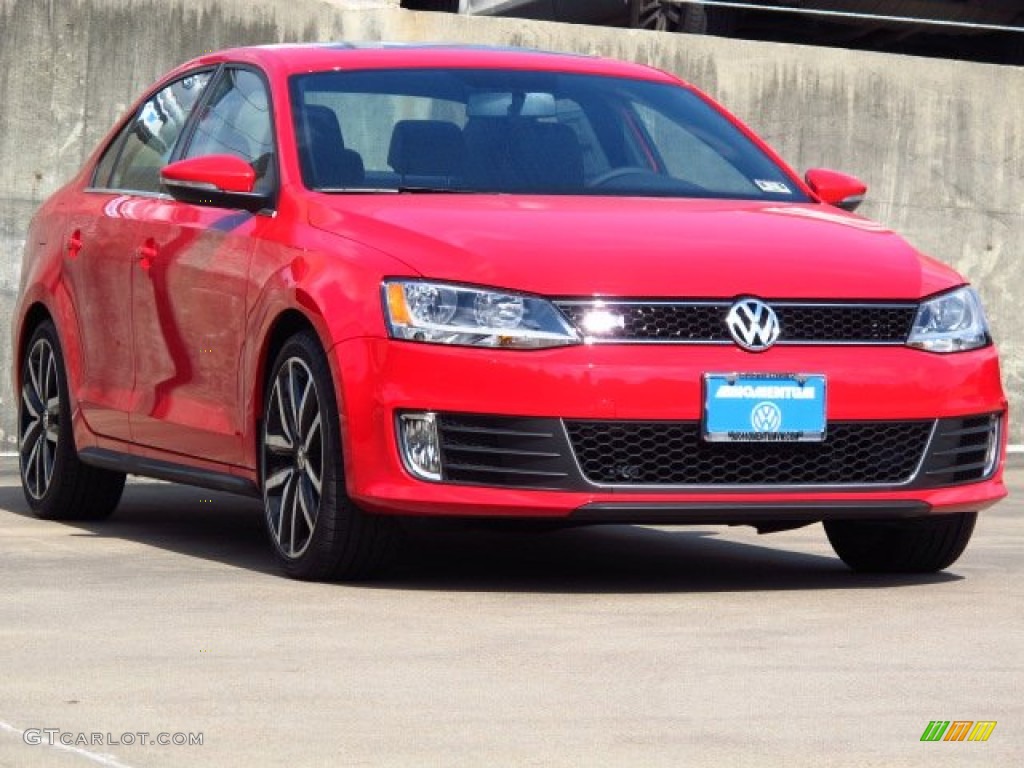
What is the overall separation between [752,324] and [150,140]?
116 inches

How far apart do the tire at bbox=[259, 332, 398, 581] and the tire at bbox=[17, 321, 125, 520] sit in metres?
1.89

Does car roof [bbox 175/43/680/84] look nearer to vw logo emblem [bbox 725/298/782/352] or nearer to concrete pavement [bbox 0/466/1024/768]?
concrete pavement [bbox 0/466/1024/768]

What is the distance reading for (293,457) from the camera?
7.80 metres

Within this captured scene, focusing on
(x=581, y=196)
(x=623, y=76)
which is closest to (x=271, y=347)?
(x=581, y=196)

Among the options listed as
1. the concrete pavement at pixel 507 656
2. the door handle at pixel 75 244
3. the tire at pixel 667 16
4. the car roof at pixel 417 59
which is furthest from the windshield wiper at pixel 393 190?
the tire at pixel 667 16

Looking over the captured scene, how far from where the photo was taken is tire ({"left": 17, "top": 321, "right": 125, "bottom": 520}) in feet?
31.8

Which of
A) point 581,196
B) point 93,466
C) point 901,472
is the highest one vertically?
point 581,196

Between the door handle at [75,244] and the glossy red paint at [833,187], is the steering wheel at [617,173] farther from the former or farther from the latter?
the door handle at [75,244]

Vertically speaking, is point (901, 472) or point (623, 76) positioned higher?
point (623, 76)

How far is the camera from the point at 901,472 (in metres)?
7.62

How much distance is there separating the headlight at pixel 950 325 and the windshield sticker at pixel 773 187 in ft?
3.01

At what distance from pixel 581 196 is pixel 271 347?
100 centimetres

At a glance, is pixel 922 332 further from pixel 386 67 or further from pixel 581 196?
pixel 386 67

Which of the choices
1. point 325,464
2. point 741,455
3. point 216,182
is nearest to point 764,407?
point 741,455
